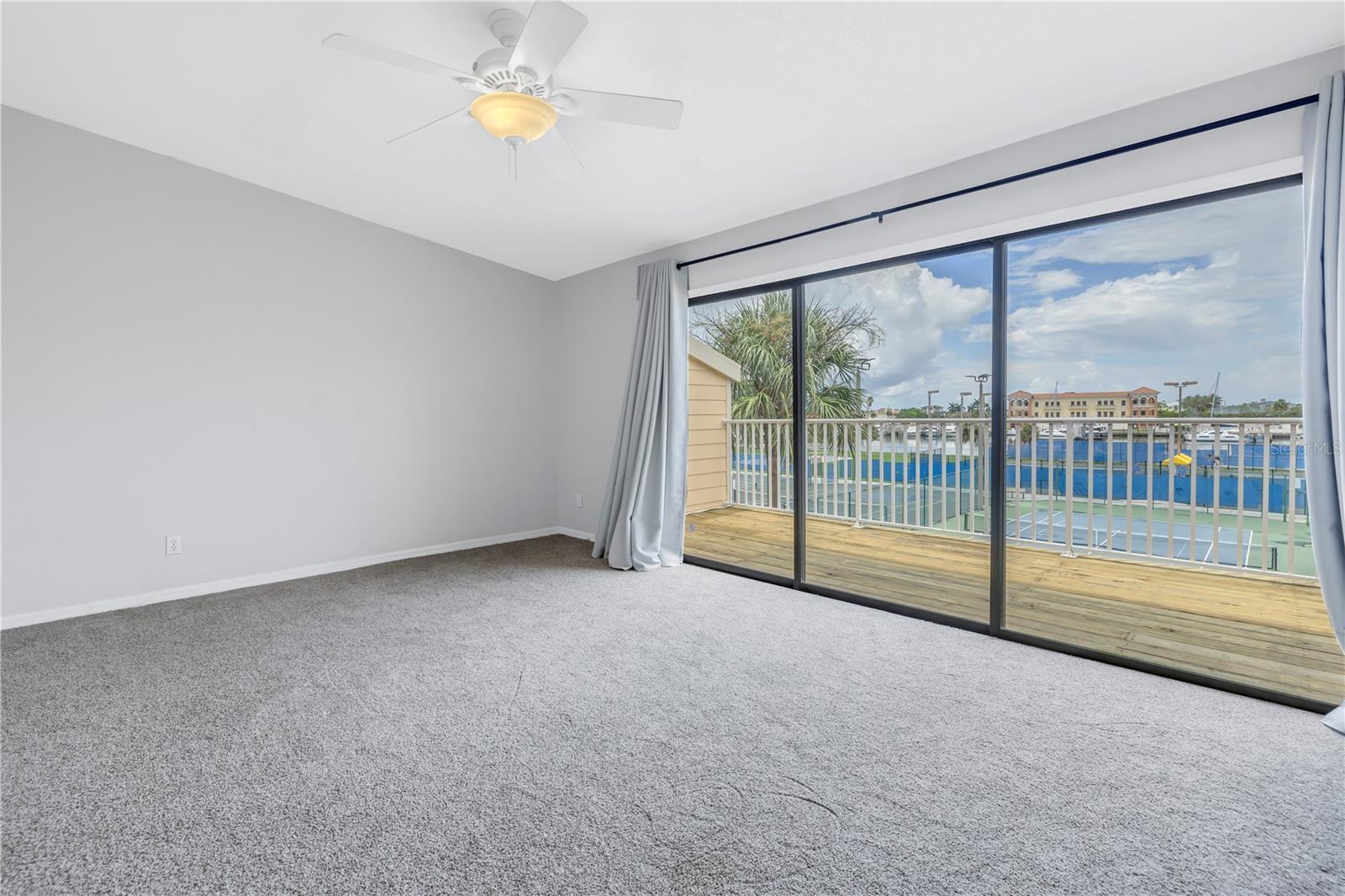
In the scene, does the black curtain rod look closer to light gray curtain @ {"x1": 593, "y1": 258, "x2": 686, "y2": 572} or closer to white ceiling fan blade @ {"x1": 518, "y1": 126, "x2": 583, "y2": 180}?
light gray curtain @ {"x1": 593, "y1": 258, "x2": 686, "y2": 572}

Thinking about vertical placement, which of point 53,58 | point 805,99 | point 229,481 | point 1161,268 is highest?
point 53,58

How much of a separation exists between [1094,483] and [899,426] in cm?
135

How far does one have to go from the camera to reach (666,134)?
9.20 feet

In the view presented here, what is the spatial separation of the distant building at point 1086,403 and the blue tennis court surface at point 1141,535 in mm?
656

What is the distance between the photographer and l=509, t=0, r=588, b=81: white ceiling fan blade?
170 cm

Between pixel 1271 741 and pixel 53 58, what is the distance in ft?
17.8

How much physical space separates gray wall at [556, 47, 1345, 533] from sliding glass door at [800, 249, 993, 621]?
1.53 ft

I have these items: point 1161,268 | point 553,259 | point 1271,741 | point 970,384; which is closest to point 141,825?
point 1271,741

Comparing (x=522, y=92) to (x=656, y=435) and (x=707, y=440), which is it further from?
(x=707, y=440)

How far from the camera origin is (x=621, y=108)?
218 centimetres

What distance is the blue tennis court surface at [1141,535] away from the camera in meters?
3.35

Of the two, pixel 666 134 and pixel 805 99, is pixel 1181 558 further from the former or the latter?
pixel 666 134

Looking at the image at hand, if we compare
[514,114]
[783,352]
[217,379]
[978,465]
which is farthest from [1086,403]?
[217,379]

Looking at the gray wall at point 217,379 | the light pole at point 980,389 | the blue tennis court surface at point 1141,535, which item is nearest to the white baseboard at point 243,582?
the gray wall at point 217,379
